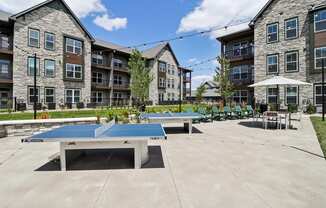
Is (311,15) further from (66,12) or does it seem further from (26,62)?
(26,62)

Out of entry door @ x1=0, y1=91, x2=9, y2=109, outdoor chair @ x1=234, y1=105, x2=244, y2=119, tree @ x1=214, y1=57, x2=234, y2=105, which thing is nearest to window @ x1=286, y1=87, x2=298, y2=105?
tree @ x1=214, y1=57, x2=234, y2=105

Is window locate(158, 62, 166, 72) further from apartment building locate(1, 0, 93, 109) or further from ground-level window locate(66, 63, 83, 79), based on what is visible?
ground-level window locate(66, 63, 83, 79)

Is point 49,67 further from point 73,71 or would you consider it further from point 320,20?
point 320,20

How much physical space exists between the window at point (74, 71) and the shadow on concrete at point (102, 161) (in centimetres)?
2396

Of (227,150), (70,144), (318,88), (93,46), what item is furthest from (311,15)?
(93,46)

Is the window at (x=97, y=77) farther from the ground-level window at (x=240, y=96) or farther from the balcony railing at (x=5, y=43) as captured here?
the ground-level window at (x=240, y=96)

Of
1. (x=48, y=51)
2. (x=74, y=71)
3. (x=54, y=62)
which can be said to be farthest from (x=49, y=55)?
(x=74, y=71)

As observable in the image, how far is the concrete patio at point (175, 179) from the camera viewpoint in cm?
337

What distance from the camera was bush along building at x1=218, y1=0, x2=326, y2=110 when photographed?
2023 cm

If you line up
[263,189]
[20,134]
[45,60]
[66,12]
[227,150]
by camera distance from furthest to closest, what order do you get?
1. [66,12]
2. [45,60]
3. [20,134]
4. [227,150]
5. [263,189]

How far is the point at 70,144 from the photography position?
15.8 feet

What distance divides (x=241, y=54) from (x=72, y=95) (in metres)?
23.6

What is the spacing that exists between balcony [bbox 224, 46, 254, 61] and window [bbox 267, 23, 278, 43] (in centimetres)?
336

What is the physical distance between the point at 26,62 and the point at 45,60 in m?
2.10
